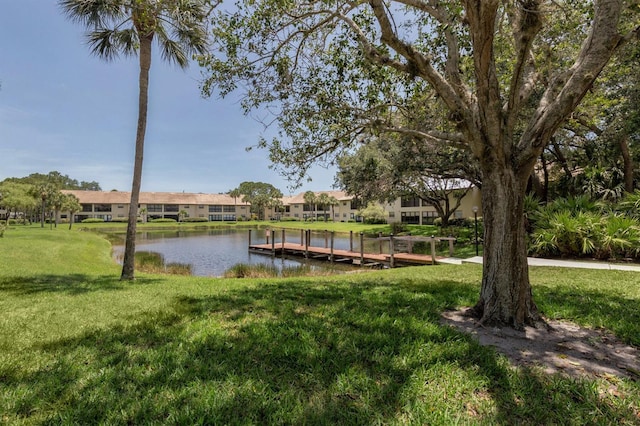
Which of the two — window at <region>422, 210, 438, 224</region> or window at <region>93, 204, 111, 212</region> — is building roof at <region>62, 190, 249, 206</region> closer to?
window at <region>93, 204, 111, 212</region>

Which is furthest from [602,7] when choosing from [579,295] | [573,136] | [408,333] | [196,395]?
[573,136]

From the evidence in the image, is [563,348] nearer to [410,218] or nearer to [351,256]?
[351,256]

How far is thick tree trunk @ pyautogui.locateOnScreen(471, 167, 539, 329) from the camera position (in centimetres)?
424

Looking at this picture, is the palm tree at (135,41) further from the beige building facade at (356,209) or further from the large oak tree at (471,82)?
the beige building facade at (356,209)

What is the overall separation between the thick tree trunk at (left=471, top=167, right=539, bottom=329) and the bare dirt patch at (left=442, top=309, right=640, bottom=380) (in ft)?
0.64

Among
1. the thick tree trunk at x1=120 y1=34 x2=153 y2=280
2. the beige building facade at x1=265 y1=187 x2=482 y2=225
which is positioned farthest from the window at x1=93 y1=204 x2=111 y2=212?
the thick tree trunk at x1=120 y1=34 x2=153 y2=280

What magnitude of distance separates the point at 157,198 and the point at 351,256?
201 feet

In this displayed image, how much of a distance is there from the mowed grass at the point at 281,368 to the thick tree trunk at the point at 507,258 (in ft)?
2.70

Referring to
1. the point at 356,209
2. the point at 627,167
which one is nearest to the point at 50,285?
the point at 627,167

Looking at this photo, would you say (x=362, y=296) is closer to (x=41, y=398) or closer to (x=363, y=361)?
(x=363, y=361)

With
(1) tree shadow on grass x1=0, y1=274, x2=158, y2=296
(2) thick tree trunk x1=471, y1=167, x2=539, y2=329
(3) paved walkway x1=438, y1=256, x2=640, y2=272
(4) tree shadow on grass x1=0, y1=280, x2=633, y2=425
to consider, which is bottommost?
(1) tree shadow on grass x1=0, y1=274, x2=158, y2=296

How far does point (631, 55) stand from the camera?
8.39 m

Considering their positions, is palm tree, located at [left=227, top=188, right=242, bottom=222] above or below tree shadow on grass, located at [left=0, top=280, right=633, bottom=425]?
above

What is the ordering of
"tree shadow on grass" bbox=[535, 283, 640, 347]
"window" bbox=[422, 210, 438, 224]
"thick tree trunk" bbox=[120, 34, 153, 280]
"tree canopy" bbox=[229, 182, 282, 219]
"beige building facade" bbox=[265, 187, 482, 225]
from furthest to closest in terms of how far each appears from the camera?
1. "tree canopy" bbox=[229, 182, 282, 219]
2. "window" bbox=[422, 210, 438, 224]
3. "beige building facade" bbox=[265, 187, 482, 225]
4. "thick tree trunk" bbox=[120, 34, 153, 280]
5. "tree shadow on grass" bbox=[535, 283, 640, 347]
